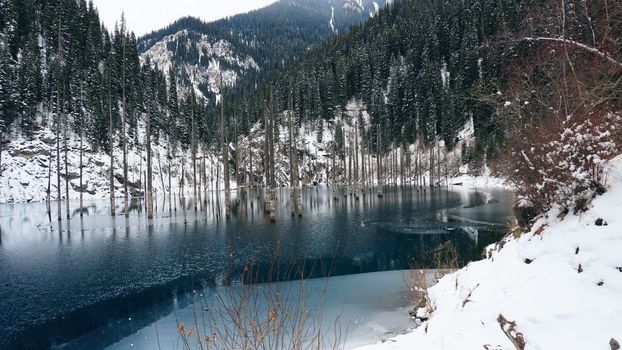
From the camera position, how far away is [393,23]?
4958 inches

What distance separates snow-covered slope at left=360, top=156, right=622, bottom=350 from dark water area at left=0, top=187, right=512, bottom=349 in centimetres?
309

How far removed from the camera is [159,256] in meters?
17.0

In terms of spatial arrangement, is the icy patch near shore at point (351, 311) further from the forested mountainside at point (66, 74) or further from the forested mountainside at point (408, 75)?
the forested mountainside at point (408, 75)

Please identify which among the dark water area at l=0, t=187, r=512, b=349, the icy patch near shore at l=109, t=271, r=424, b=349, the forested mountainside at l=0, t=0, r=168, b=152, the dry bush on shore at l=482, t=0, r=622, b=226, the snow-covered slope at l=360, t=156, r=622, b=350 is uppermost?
the forested mountainside at l=0, t=0, r=168, b=152

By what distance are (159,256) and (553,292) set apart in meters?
17.0

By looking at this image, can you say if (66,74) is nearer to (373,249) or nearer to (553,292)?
(373,249)

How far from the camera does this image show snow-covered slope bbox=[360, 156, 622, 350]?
406 centimetres

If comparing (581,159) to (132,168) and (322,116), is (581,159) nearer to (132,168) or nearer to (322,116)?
(132,168)

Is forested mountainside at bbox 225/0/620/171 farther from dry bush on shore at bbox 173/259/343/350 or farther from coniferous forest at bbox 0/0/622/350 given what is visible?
dry bush on shore at bbox 173/259/343/350

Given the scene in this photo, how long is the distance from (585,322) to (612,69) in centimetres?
506

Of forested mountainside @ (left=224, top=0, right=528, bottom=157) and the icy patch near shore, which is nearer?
the icy patch near shore

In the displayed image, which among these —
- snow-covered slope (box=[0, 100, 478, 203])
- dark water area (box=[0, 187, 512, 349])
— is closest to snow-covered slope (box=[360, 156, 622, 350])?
dark water area (box=[0, 187, 512, 349])

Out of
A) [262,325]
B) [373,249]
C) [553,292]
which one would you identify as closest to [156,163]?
[373,249]

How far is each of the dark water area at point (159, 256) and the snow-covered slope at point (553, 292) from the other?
10.1 feet
